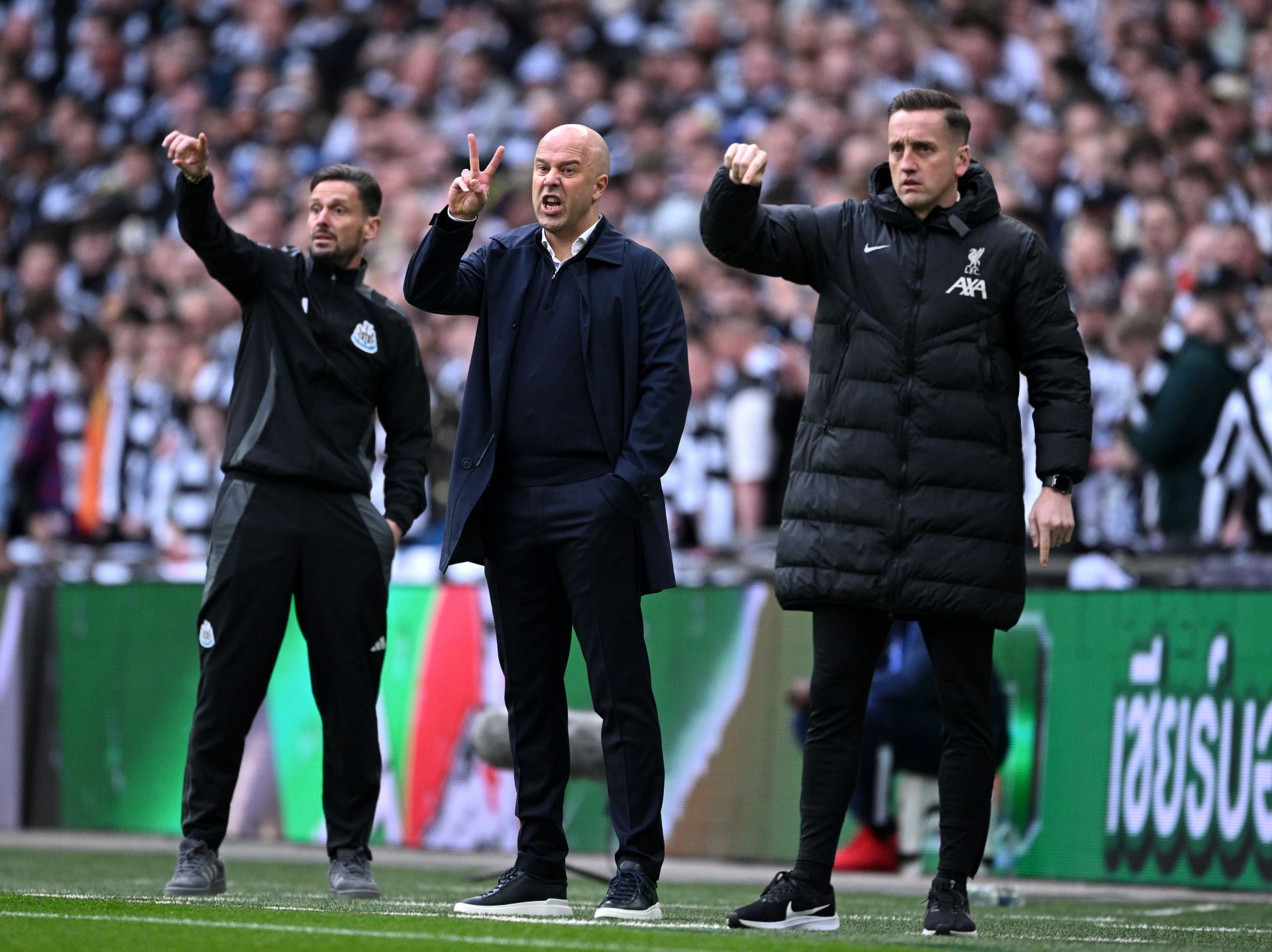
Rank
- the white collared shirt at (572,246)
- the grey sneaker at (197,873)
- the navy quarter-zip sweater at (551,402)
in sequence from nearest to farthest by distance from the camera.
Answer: the navy quarter-zip sweater at (551,402) < the white collared shirt at (572,246) < the grey sneaker at (197,873)

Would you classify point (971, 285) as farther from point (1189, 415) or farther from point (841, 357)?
point (1189, 415)

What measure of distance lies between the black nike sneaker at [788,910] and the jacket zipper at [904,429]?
761 millimetres

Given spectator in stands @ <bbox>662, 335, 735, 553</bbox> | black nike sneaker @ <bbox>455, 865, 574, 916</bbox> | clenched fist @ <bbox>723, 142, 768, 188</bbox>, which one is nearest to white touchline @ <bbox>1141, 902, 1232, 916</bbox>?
black nike sneaker @ <bbox>455, 865, 574, 916</bbox>

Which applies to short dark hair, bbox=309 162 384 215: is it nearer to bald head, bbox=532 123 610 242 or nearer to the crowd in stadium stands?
bald head, bbox=532 123 610 242

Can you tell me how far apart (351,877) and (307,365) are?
5.46 feet

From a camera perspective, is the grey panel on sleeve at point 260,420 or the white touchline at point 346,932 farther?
the grey panel on sleeve at point 260,420

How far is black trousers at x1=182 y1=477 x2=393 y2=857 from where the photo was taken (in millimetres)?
6977

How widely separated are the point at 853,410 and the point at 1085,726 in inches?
146

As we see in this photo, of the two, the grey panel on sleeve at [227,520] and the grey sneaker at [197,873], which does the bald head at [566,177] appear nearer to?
the grey panel on sleeve at [227,520]

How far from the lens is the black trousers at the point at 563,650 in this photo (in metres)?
5.91

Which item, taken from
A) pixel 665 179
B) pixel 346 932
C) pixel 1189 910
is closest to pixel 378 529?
pixel 346 932

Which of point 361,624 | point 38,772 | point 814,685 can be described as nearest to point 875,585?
point 814,685

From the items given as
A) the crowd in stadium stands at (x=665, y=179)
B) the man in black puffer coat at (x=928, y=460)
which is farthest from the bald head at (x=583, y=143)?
the crowd in stadium stands at (x=665, y=179)

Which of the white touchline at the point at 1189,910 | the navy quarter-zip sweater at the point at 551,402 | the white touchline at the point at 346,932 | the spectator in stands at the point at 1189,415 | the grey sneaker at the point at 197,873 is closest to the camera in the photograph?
the white touchline at the point at 346,932
